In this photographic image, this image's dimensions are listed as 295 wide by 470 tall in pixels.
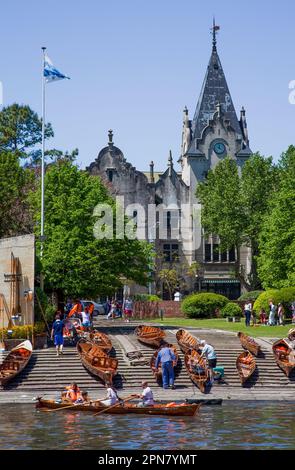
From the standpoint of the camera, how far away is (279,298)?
68438mm

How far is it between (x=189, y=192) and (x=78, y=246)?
4494 centimetres

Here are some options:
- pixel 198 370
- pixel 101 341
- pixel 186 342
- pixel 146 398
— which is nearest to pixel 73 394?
pixel 146 398

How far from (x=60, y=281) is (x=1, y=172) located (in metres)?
17.4

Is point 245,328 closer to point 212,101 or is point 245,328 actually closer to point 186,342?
point 186,342

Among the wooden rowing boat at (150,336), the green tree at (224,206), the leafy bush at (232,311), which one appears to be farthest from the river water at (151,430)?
the green tree at (224,206)

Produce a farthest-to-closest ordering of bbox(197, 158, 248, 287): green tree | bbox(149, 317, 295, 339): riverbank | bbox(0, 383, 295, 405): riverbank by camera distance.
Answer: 1. bbox(197, 158, 248, 287): green tree
2. bbox(149, 317, 295, 339): riverbank
3. bbox(0, 383, 295, 405): riverbank

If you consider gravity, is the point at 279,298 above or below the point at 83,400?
above

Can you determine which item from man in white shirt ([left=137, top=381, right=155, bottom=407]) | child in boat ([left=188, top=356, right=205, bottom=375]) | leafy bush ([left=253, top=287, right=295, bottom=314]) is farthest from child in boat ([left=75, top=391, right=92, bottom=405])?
leafy bush ([left=253, top=287, right=295, bottom=314])

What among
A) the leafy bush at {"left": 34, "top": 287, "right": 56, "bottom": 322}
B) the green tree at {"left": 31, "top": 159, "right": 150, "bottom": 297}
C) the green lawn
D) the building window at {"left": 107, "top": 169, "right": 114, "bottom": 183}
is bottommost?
the green lawn

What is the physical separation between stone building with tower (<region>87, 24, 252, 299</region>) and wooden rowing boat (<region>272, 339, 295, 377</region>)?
2025 inches

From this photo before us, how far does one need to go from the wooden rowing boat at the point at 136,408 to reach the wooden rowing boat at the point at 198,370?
6578mm

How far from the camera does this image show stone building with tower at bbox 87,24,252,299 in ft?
333

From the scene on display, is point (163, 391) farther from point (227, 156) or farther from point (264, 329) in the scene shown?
point (227, 156)

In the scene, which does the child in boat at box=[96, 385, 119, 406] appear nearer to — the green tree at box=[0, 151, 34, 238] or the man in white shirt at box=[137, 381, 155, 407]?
the man in white shirt at box=[137, 381, 155, 407]
